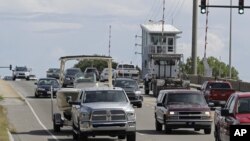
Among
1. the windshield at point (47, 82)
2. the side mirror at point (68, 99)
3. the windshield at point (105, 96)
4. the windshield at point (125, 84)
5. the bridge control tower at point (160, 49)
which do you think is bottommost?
the windshield at point (47, 82)

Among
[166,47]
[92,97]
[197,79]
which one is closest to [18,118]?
[92,97]

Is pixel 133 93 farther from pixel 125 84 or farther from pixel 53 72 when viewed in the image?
pixel 53 72

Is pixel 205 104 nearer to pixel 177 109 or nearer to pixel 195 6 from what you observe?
pixel 177 109

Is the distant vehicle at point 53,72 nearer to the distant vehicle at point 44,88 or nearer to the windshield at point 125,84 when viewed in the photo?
the distant vehicle at point 44,88

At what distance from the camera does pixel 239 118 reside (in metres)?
18.7

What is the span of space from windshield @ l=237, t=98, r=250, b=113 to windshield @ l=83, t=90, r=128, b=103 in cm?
666

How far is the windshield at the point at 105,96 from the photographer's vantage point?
1008 inches

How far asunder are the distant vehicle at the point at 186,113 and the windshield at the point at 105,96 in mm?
3433

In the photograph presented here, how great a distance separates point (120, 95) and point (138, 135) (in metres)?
2.87

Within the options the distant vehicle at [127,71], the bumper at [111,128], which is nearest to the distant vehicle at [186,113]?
the bumper at [111,128]

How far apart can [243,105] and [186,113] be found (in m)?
9.10

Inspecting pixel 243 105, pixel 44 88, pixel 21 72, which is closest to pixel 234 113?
pixel 243 105

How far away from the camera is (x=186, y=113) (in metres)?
28.6

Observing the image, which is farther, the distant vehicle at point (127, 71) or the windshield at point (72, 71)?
the distant vehicle at point (127, 71)
